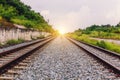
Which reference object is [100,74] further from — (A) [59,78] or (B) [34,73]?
(B) [34,73]

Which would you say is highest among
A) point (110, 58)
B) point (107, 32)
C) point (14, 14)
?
point (14, 14)

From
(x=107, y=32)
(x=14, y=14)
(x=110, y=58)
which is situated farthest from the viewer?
(x=107, y=32)

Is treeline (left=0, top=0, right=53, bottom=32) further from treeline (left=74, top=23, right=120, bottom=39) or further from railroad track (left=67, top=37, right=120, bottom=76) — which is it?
treeline (left=74, top=23, right=120, bottom=39)

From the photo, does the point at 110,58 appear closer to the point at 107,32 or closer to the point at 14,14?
the point at 14,14

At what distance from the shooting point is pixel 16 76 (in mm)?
8766

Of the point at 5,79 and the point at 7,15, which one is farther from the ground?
the point at 7,15

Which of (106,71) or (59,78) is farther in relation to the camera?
(106,71)

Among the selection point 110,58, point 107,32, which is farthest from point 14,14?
point 107,32

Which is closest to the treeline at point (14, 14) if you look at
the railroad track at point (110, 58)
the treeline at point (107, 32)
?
the railroad track at point (110, 58)

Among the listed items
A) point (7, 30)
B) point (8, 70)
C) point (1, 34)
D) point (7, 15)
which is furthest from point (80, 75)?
point (7, 15)

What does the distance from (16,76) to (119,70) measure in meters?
3.68

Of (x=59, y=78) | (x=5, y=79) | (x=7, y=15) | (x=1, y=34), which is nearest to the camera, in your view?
(x=5, y=79)

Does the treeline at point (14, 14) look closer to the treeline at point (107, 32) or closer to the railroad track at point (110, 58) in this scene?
the railroad track at point (110, 58)

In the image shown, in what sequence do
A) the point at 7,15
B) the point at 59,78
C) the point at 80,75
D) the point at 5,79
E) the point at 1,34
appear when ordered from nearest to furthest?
the point at 5,79
the point at 59,78
the point at 80,75
the point at 1,34
the point at 7,15
